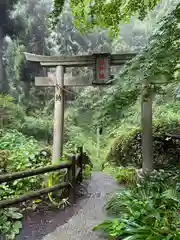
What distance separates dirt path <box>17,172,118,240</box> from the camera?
2701mm

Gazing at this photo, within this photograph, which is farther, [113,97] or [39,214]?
[39,214]

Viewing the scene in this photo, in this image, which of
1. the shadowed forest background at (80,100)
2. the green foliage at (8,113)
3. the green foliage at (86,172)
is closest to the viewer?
the shadowed forest background at (80,100)

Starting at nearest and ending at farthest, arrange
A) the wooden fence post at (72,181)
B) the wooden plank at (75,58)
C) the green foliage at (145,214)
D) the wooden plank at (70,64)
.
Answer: the green foliage at (145,214)
the wooden fence post at (72,181)
the wooden plank at (75,58)
the wooden plank at (70,64)

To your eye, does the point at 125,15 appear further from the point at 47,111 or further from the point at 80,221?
the point at 47,111

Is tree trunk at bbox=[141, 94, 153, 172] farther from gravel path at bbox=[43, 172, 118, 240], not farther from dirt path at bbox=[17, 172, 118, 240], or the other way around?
dirt path at bbox=[17, 172, 118, 240]

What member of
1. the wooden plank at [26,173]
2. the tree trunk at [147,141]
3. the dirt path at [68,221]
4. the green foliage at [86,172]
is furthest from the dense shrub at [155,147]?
the wooden plank at [26,173]

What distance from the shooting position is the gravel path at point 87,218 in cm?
268

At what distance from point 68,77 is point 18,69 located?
5332 millimetres

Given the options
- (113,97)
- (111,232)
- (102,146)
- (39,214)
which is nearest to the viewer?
(113,97)

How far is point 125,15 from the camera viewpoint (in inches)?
119

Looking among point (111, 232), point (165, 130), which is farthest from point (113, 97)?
point (165, 130)

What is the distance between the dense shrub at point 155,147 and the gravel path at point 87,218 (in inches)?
70.7

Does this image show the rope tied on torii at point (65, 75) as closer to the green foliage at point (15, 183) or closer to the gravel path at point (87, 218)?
the green foliage at point (15, 183)

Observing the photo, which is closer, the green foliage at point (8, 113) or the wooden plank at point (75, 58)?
the wooden plank at point (75, 58)
